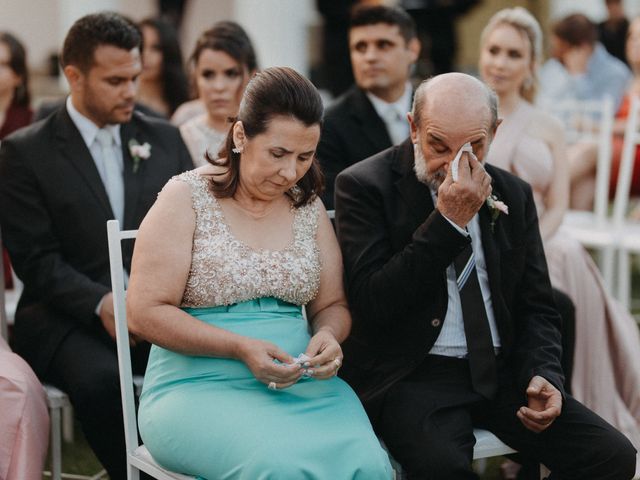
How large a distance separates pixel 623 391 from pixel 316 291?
75.9 inches

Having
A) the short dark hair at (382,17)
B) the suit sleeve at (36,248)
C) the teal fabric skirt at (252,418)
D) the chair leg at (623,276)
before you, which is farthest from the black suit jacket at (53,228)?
the chair leg at (623,276)

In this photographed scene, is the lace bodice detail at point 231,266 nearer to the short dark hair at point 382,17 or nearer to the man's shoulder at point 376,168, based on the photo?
the man's shoulder at point 376,168

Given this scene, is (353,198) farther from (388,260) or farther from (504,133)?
(504,133)

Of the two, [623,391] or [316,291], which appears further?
[623,391]

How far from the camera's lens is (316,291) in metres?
3.01

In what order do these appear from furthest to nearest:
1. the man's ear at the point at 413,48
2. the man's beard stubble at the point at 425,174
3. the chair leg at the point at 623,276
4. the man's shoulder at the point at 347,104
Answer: the chair leg at the point at 623,276 < the man's ear at the point at 413,48 < the man's shoulder at the point at 347,104 < the man's beard stubble at the point at 425,174

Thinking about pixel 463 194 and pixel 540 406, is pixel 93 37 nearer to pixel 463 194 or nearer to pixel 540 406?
pixel 463 194

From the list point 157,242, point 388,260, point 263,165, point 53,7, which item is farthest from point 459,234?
point 53,7

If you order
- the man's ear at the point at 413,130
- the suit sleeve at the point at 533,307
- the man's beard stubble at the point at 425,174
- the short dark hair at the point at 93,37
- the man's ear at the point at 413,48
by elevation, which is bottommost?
the suit sleeve at the point at 533,307

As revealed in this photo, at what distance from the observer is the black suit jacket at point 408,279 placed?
299 cm

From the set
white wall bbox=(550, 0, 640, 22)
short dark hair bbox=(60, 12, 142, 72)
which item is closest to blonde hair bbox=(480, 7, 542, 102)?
short dark hair bbox=(60, 12, 142, 72)

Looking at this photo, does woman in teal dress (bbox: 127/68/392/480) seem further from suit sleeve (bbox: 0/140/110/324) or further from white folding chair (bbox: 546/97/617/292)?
white folding chair (bbox: 546/97/617/292)

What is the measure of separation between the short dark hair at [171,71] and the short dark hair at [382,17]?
1.48m

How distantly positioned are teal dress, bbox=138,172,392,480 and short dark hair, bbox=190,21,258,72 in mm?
2034
